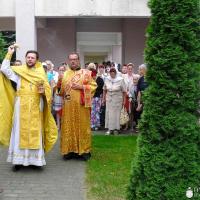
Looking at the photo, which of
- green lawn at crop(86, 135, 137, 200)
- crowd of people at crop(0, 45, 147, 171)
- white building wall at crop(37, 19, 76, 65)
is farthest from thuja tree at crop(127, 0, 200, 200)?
white building wall at crop(37, 19, 76, 65)

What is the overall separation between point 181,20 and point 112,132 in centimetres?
875

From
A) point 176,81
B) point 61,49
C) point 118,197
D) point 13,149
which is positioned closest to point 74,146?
point 13,149

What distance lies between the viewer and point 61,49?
19.5m

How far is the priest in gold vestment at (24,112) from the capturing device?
8.19 m

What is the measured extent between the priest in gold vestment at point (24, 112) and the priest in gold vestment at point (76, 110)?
947mm

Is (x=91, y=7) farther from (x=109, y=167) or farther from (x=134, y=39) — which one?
(x=109, y=167)

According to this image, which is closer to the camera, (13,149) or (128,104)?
(13,149)

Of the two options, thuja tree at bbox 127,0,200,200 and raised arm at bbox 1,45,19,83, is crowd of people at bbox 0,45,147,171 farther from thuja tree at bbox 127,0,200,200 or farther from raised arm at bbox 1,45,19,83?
thuja tree at bbox 127,0,200,200

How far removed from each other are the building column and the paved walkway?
640cm

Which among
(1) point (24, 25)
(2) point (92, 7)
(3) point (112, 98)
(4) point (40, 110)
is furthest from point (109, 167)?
(1) point (24, 25)

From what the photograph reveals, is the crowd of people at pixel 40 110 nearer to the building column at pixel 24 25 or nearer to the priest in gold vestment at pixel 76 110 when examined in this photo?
the priest in gold vestment at pixel 76 110

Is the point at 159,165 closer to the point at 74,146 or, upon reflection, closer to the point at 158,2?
the point at 158,2

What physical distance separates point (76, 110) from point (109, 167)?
130cm

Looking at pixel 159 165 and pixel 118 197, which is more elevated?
pixel 159 165
